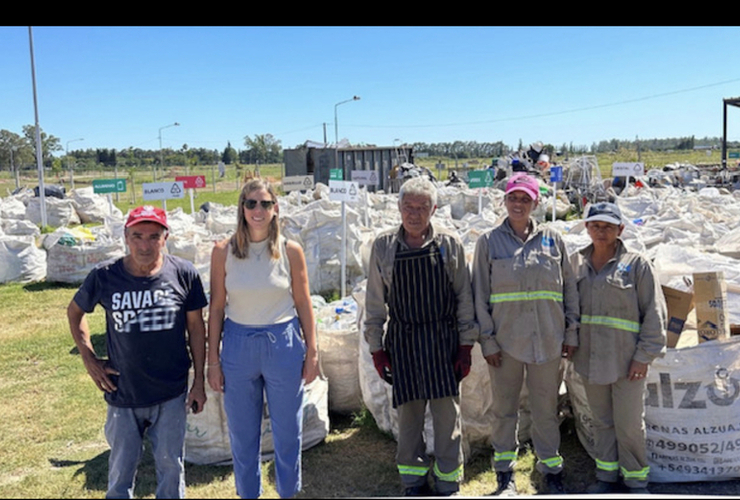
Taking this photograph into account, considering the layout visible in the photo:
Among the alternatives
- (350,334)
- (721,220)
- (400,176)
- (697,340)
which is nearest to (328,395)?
(350,334)

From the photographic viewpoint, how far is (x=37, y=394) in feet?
15.3

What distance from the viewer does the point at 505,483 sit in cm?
292

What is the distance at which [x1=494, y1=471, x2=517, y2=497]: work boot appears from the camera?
114 inches

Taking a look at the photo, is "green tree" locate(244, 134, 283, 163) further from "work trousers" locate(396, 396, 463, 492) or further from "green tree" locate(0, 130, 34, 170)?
"work trousers" locate(396, 396, 463, 492)

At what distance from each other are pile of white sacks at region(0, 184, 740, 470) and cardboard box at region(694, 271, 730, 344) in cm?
27

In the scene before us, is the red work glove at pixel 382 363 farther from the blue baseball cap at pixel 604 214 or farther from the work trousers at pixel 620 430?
the blue baseball cap at pixel 604 214

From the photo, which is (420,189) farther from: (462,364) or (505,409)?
(505,409)

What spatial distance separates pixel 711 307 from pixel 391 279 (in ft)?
5.50

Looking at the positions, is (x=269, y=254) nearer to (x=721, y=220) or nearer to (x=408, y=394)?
(x=408, y=394)

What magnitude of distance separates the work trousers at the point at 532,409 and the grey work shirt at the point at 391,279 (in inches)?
11.0

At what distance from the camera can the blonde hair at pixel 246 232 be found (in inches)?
97.2

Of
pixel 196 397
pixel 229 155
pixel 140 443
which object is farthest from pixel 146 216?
pixel 229 155
